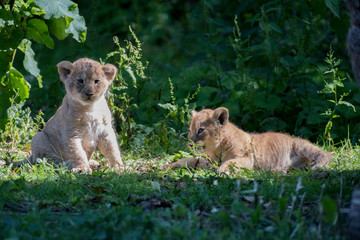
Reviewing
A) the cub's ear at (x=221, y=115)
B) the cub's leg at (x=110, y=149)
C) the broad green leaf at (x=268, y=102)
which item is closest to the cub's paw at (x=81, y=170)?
the cub's leg at (x=110, y=149)

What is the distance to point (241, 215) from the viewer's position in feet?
12.8

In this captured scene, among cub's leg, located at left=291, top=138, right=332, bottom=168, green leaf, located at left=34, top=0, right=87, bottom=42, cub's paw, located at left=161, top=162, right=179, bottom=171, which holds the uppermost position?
green leaf, located at left=34, top=0, right=87, bottom=42

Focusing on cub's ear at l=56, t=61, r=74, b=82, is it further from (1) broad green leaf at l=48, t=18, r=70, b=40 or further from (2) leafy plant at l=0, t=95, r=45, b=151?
(2) leafy plant at l=0, t=95, r=45, b=151

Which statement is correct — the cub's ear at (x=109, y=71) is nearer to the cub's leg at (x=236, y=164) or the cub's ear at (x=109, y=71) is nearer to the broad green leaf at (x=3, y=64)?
the broad green leaf at (x=3, y=64)

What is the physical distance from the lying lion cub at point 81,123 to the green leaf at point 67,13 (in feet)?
1.23

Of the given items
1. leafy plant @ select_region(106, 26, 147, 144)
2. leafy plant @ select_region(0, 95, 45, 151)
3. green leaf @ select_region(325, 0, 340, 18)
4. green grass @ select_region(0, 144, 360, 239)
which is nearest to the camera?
green grass @ select_region(0, 144, 360, 239)

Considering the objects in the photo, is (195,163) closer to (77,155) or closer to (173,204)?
(77,155)

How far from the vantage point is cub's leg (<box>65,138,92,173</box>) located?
605cm

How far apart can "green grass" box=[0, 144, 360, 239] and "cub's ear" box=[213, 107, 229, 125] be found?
0.97m

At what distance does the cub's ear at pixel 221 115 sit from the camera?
6309 millimetres

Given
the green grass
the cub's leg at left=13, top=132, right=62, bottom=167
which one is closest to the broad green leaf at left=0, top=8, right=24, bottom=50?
the cub's leg at left=13, top=132, right=62, bottom=167

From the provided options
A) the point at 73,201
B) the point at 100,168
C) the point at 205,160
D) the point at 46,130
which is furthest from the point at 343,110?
the point at 73,201

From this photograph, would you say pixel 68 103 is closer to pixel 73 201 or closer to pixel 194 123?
pixel 194 123

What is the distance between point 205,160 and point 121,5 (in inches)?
344
